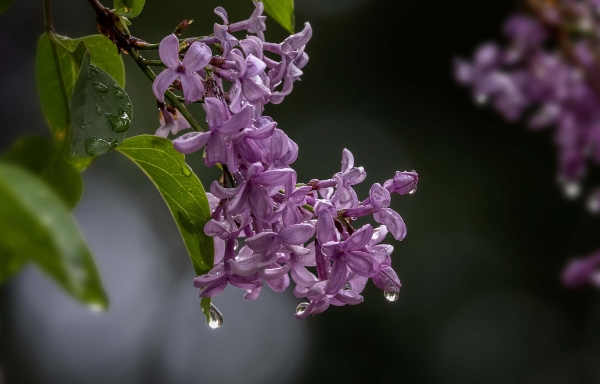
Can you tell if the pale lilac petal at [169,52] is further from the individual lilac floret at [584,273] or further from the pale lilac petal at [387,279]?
the individual lilac floret at [584,273]

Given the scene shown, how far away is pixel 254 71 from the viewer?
283 millimetres

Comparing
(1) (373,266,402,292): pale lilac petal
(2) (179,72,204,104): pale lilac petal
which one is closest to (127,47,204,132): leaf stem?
(2) (179,72,204,104): pale lilac petal

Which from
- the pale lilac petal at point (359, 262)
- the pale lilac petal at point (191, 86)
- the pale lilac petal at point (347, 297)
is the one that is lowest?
the pale lilac petal at point (347, 297)

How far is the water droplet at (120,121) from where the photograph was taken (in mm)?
273

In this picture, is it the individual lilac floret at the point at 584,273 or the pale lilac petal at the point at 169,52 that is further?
the individual lilac floret at the point at 584,273

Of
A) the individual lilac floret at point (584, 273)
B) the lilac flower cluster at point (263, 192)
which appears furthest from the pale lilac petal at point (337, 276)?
the individual lilac floret at point (584, 273)

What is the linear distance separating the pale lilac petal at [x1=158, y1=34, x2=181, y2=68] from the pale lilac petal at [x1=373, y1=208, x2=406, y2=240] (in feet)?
0.38

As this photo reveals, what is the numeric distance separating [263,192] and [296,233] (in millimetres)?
22

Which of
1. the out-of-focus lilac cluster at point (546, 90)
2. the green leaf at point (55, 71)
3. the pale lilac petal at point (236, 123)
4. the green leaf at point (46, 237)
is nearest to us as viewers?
the green leaf at point (46, 237)

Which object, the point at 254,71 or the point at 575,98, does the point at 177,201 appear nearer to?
the point at 254,71

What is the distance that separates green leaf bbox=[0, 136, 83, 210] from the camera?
28 cm

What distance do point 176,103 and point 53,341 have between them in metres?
2.93

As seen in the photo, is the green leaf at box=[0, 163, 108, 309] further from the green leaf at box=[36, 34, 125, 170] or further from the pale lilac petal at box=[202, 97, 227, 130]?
the green leaf at box=[36, 34, 125, 170]

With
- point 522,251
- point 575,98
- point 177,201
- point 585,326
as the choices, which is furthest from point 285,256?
point 585,326
